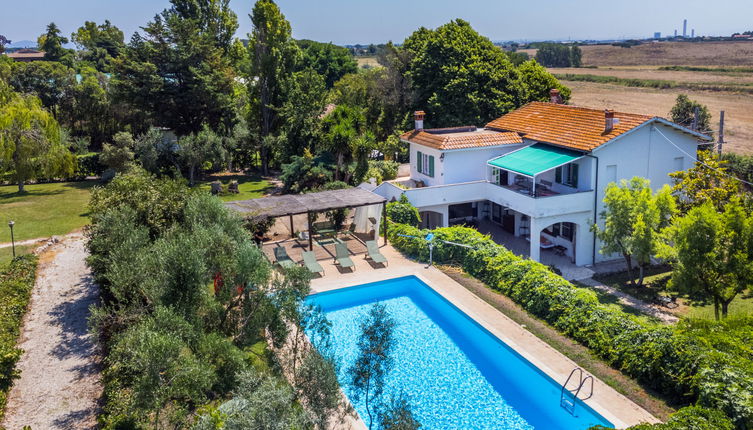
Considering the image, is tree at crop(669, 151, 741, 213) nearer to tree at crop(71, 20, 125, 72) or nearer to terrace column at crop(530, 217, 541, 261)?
terrace column at crop(530, 217, 541, 261)

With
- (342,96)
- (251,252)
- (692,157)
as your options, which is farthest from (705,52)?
(251,252)

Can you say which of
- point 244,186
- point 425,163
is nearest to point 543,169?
point 425,163

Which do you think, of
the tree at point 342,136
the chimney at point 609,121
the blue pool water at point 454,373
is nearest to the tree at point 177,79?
the tree at point 342,136

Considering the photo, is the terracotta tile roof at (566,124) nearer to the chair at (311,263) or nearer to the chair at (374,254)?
the chair at (374,254)

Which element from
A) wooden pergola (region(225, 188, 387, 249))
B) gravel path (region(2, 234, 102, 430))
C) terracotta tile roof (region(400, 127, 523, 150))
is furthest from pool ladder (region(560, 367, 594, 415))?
terracotta tile roof (region(400, 127, 523, 150))

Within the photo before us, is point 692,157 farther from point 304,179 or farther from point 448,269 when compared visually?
point 304,179
